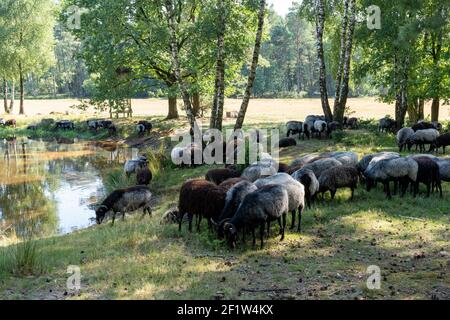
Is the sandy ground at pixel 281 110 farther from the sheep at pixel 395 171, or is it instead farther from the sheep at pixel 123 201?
the sheep at pixel 123 201

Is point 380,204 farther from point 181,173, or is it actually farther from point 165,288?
point 181,173

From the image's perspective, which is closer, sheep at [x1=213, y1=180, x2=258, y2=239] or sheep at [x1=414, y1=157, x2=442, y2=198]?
sheep at [x1=213, y1=180, x2=258, y2=239]

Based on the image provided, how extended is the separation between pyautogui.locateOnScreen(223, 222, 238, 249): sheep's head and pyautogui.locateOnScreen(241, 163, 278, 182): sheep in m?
4.81

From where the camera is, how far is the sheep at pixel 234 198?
10883mm

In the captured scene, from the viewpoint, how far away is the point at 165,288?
794 cm

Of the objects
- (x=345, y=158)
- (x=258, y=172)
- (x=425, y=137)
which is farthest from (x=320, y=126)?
(x=258, y=172)

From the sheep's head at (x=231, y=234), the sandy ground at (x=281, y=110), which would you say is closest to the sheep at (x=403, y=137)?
the sheep's head at (x=231, y=234)

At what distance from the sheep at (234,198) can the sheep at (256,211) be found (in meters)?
0.53

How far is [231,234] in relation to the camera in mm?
10000

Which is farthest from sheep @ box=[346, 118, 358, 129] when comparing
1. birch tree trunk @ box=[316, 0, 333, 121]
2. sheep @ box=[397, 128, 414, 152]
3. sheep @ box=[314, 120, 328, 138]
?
sheep @ box=[397, 128, 414, 152]

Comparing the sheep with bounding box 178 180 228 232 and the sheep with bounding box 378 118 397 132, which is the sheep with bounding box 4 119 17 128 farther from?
the sheep with bounding box 178 180 228 232

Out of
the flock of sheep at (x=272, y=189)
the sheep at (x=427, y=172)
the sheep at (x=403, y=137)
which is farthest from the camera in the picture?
the sheep at (x=403, y=137)

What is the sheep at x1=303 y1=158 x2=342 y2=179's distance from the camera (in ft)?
46.5
